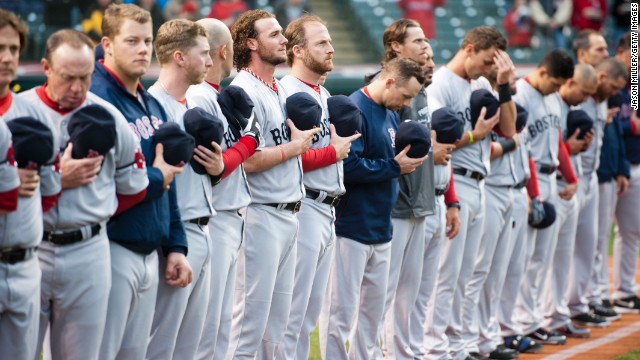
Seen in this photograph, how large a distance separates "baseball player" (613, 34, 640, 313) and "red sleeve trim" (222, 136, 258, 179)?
573 cm

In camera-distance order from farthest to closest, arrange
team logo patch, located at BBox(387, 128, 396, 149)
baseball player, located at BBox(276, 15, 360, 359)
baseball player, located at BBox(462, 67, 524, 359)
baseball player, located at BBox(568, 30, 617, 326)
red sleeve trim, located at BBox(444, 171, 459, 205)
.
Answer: baseball player, located at BBox(568, 30, 617, 326) → baseball player, located at BBox(462, 67, 524, 359) → red sleeve trim, located at BBox(444, 171, 459, 205) → team logo patch, located at BBox(387, 128, 396, 149) → baseball player, located at BBox(276, 15, 360, 359)

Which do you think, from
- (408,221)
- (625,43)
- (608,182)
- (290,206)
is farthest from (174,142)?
(625,43)

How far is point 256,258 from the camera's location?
551 cm

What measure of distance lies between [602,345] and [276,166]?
397 cm

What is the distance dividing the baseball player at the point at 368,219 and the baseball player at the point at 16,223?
2.46 metres

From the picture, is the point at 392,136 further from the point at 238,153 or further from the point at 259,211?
the point at 238,153

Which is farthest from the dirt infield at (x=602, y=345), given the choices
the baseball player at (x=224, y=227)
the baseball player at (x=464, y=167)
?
the baseball player at (x=224, y=227)

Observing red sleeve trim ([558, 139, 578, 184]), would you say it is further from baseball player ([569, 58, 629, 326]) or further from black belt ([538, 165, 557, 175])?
baseball player ([569, 58, 629, 326])

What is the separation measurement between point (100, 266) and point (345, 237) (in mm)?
2272

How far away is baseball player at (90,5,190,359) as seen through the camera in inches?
177

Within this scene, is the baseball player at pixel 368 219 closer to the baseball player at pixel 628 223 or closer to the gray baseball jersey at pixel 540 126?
the gray baseball jersey at pixel 540 126

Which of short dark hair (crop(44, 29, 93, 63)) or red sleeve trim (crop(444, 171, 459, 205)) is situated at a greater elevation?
short dark hair (crop(44, 29, 93, 63))

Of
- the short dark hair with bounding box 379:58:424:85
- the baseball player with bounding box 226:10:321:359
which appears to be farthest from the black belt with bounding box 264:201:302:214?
the short dark hair with bounding box 379:58:424:85

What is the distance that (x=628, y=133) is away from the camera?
10.2m
